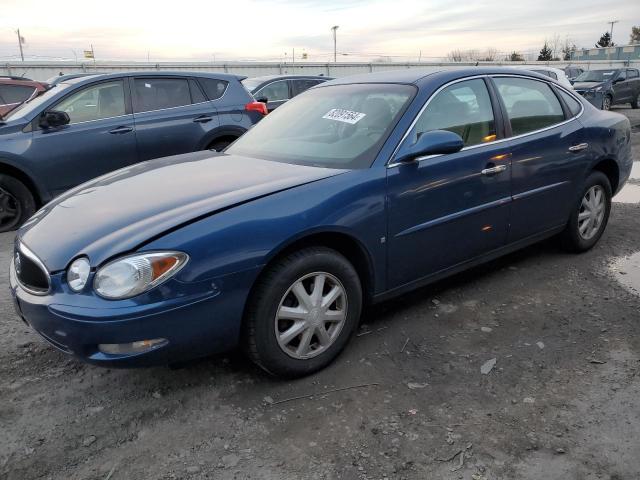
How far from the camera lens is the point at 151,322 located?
2.28 meters

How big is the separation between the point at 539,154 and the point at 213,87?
4487 mm

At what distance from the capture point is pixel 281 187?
8.98 ft

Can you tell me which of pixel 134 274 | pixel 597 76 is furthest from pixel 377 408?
pixel 597 76

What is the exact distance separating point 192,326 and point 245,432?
21.2 inches

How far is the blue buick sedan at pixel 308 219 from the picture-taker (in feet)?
7.66

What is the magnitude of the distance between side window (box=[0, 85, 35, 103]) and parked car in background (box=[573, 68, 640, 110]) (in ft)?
54.1

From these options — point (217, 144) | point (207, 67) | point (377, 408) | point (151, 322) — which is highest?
point (207, 67)

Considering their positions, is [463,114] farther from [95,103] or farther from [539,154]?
[95,103]

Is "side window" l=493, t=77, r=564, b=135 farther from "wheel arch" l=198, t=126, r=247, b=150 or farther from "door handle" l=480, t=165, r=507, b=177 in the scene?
"wheel arch" l=198, t=126, r=247, b=150

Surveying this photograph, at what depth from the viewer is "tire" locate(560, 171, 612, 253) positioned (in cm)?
435

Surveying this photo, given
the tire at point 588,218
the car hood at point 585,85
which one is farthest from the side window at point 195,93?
the car hood at point 585,85

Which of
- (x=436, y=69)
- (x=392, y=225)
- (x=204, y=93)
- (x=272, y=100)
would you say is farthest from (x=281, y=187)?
(x=272, y=100)

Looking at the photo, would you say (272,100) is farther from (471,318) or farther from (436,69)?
(471,318)

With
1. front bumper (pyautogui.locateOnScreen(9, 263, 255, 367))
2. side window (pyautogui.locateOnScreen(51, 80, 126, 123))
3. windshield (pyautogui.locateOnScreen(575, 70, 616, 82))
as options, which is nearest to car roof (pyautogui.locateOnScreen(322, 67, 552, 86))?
front bumper (pyautogui.locateOnScreen(9, 263, 255, 367))
